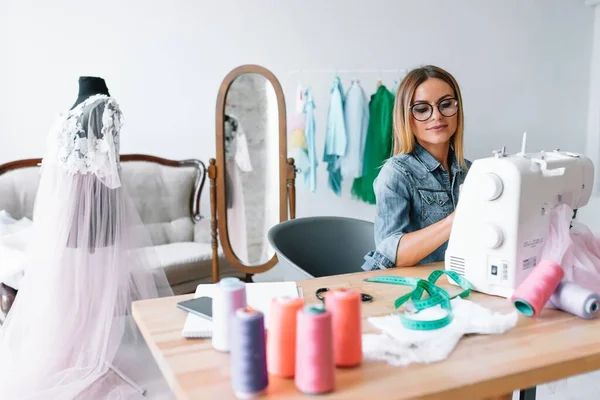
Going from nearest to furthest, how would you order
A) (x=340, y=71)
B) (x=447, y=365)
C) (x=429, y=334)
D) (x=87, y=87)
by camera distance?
(x=447, y=365), (x=429, y=334), (x=87, y=87), (x=340, y=71)

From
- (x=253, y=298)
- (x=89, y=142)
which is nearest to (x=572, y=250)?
(x=253, y=298)

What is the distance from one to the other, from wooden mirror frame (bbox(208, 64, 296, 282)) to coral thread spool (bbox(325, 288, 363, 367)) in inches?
88.8

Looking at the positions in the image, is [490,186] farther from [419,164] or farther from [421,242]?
[419,164]

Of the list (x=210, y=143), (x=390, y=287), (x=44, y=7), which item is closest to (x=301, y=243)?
(x=390, y=287)

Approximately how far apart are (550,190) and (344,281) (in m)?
0.55

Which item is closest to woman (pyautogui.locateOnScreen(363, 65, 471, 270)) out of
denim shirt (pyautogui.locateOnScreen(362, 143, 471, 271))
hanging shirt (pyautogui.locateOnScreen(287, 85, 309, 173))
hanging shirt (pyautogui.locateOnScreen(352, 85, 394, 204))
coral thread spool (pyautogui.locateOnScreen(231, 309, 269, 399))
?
denim shirt (pyautogui.locateOnScreen(362, 143, 471, 271))

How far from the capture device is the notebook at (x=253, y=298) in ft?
3.22

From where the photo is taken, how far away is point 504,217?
118 centimetres

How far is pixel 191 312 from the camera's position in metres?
1.08

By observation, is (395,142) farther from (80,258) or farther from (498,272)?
(80,258)

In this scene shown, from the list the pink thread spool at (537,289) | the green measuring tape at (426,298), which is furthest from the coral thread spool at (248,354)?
the pink thread spool at (537,289)

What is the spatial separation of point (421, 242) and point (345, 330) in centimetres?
67

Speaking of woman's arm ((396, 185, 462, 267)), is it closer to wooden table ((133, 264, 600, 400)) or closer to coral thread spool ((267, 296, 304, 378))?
wooden table ((133, 264, 600, 400))

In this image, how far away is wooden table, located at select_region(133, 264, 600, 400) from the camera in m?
0.79
